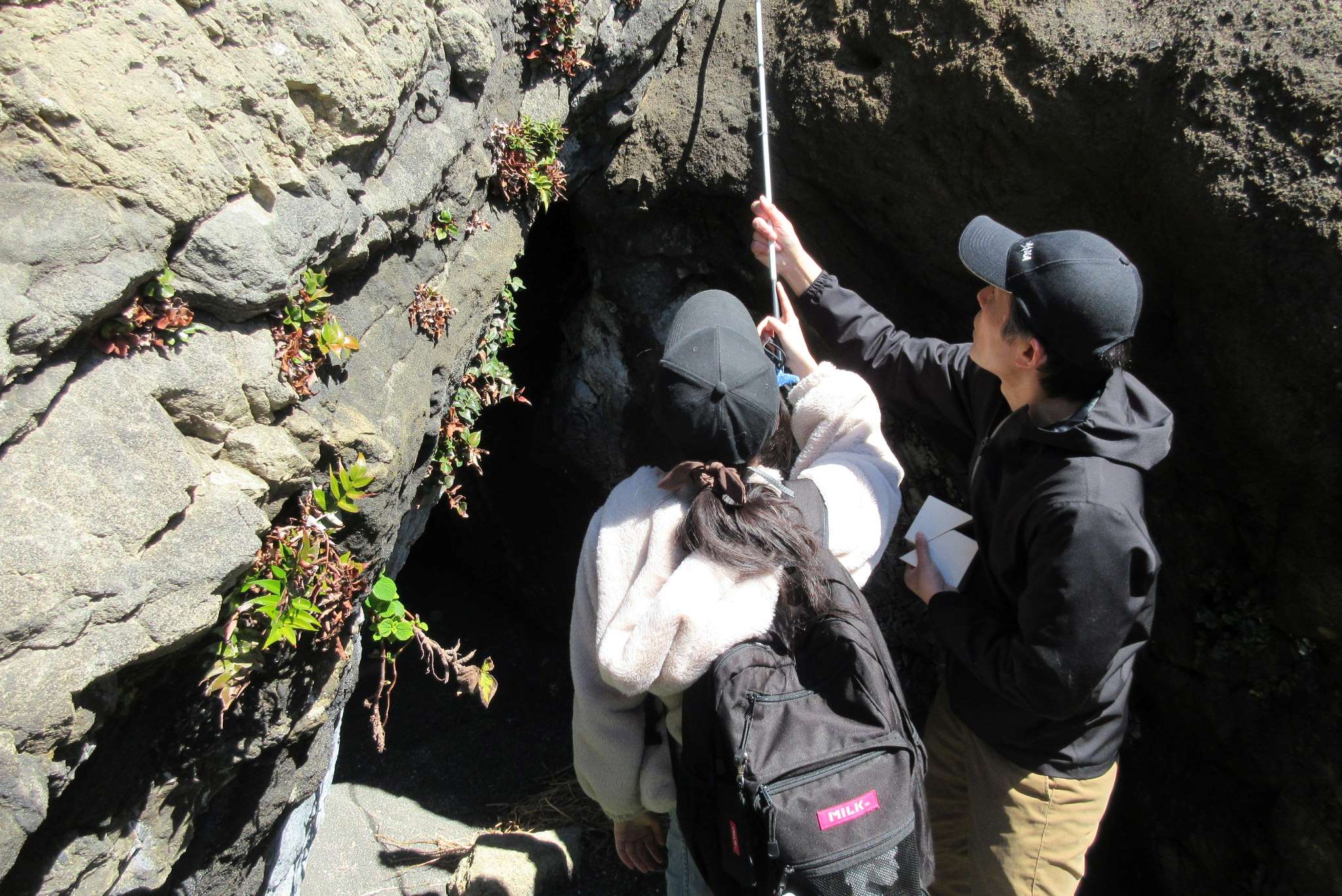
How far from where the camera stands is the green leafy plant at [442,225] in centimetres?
321

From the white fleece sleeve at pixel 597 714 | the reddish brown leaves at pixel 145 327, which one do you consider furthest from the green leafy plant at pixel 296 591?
the white fleece sleeve at pixel 597 714

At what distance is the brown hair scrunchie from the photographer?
2008mm

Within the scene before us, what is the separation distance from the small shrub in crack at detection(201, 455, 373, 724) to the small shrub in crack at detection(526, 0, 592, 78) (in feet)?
6.35

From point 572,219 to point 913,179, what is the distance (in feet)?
6.28

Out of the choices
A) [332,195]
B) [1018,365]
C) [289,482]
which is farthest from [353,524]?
[1018,365]

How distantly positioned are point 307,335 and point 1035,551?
2071mm

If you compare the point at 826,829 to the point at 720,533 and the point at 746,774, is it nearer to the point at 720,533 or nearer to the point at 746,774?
the point at 746,774

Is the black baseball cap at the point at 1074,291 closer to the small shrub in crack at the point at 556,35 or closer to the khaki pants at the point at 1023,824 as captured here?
the khaki pants at the point at 1023,824

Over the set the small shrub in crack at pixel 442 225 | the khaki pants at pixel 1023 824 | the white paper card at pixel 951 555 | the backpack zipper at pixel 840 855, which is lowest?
the khaki pants at pixel 1023 824

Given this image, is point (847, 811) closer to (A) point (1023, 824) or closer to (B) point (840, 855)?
(B) point (840, 855)

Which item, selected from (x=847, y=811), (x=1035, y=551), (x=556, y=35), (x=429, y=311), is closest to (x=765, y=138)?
(x=556, y=35)

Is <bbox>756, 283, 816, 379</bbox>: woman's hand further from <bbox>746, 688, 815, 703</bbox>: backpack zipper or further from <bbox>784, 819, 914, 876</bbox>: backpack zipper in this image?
<bbox>784, 819, 914, 876</bbox>: backpack zipper

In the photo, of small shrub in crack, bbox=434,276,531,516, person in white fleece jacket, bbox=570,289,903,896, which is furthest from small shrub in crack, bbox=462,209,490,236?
person in white fleece jacket, bbox=570,289,903,896

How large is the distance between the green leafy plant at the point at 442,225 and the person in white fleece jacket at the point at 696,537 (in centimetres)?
130
